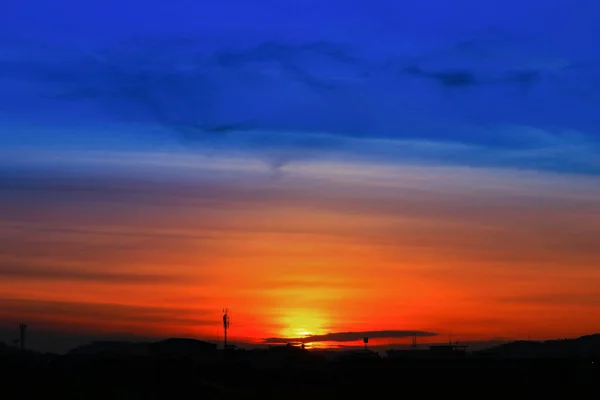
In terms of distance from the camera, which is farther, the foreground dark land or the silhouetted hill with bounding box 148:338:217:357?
the silhouetted hill with bounding box 148:338:217:357

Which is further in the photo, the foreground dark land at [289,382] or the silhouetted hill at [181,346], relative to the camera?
the silhouetted hill at [181,346]

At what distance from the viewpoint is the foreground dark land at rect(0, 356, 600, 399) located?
60.1m

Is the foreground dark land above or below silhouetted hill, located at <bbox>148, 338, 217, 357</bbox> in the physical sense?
below

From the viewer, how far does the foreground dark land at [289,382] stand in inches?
2367

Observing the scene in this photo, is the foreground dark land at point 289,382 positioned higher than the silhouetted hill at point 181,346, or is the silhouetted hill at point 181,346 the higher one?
the silhouetted hill at point 181,346

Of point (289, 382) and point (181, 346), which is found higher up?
point (181, 346)

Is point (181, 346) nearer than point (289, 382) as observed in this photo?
No

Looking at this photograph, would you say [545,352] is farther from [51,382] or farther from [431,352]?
[51,382]

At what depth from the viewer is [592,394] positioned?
63.9 metres

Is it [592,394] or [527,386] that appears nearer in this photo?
[592,394]

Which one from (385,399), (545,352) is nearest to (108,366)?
(385,399)

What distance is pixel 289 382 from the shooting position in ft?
256

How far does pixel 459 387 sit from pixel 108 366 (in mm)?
33743

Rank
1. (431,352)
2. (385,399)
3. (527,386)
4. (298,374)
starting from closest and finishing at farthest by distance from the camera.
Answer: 1. (385,399)
2. (527,386)
3. (298,374)
4. (431,352)
